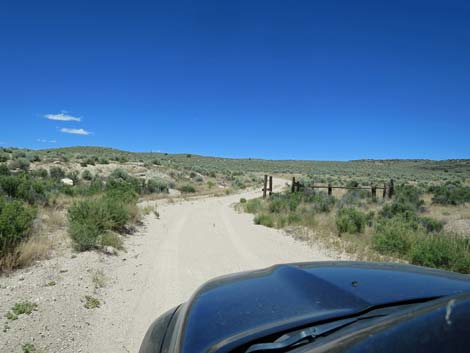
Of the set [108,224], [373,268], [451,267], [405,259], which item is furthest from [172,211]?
[373,268]

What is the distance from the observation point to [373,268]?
2830mm

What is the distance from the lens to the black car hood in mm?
1730

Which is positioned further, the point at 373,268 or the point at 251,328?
the point at 373,268

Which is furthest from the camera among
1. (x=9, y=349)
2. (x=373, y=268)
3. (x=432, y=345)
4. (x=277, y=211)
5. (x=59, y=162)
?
(x=59, y=162)

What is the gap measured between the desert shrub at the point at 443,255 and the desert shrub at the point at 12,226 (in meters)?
8.82

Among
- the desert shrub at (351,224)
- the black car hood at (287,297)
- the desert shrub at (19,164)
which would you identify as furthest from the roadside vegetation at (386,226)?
the desert shrub at (19,164)

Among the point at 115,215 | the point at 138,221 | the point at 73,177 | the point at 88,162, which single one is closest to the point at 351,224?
the point at 138,221

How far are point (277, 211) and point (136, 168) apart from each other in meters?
20.5

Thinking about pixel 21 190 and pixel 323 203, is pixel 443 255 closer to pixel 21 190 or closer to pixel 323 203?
pixel 323 203

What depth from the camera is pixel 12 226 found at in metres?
6.30

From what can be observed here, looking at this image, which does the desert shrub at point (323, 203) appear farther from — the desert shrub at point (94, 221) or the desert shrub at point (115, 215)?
the desert shrub at point (115, 215)

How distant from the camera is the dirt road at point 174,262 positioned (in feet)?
15.3

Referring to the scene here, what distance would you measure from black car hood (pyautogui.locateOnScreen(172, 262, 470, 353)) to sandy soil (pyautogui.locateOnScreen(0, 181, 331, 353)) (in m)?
2.50

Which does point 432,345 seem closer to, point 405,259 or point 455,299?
point 455,299
